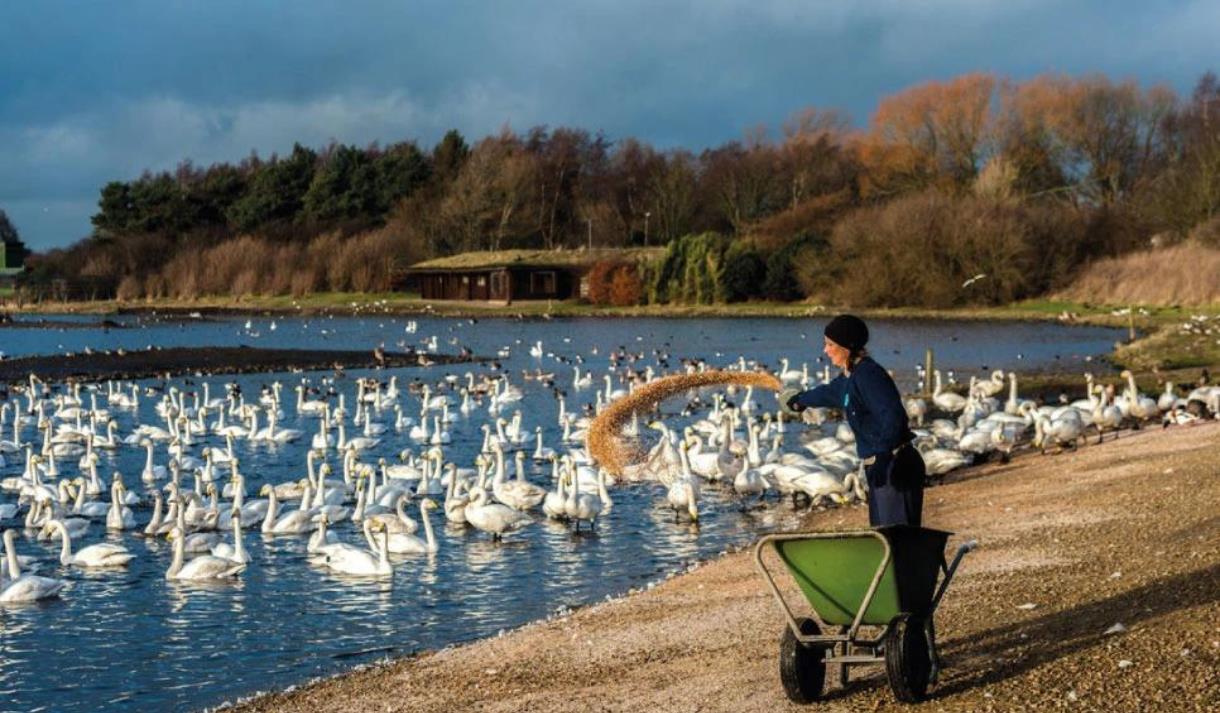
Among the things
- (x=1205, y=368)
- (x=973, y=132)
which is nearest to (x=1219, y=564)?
(x=1205, y=368)

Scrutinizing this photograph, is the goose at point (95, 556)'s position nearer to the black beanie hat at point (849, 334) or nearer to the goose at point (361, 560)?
the goose at point (361, 560)

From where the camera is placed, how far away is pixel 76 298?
11300 centimetres

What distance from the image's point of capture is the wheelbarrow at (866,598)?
25.9ft

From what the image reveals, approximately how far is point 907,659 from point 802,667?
0.59m

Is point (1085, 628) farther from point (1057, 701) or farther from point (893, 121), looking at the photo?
point (893, 121)

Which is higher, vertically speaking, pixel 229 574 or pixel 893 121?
pixel 893 121

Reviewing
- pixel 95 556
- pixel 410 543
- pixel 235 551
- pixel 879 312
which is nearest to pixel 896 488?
pixel 410 543

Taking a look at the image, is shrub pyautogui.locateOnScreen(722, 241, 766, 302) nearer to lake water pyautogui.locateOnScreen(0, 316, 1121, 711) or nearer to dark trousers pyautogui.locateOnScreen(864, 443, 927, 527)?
lake water pyautogui.locateOnScreen(0, 316, 1121, 711)

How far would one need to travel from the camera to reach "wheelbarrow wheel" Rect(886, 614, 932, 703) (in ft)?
26.2

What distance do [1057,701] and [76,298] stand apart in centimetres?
11242

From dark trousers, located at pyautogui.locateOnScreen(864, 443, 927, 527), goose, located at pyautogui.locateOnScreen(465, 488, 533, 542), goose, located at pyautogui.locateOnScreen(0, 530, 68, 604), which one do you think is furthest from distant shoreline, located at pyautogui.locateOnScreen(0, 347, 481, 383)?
dark trousers, located at pyautogui.locateOnScreen(864, 443, 927, 527)

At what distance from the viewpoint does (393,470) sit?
2386 cm

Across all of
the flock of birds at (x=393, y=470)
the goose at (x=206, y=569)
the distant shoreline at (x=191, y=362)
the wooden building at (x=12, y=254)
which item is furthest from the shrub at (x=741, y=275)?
the wooden building at (x=12, y=254)

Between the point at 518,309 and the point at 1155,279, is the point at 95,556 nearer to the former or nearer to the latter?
the point at 1155,279
